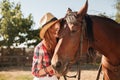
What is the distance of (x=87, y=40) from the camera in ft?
12.1

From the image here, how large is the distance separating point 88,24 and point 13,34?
1002 inches

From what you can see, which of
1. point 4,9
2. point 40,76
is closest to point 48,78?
point 40,76

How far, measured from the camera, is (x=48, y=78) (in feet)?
15.2

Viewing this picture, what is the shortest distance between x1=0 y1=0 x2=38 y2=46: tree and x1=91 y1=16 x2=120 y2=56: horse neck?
24.1m

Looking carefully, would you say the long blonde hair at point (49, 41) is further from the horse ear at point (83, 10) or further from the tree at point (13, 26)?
the tree at point (13, 26)

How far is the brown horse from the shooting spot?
3.44 meters

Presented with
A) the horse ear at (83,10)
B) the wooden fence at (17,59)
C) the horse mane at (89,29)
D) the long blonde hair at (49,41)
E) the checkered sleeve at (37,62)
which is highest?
the horse ear at (83,10)

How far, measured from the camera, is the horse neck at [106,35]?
379cm

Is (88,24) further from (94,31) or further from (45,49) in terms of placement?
(45,49)

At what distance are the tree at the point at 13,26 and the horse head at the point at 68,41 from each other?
80.0 feet

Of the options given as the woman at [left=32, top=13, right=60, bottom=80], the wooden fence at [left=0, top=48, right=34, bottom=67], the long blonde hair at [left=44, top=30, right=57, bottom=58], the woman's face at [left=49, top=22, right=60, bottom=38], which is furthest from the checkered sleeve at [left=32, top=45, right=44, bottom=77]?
the wooden fence at [left=0, top=48, right=34, bottom=67]

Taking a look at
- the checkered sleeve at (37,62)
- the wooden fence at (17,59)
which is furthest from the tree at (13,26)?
the checkered sleeve at (37,62)

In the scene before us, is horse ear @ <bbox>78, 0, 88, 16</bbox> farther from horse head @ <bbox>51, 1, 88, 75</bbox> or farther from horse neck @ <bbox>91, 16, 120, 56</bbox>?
horse neck @ <bbox>91, 16, 120, 56</bbox>

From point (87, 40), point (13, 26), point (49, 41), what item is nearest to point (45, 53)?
point (49, 41)
